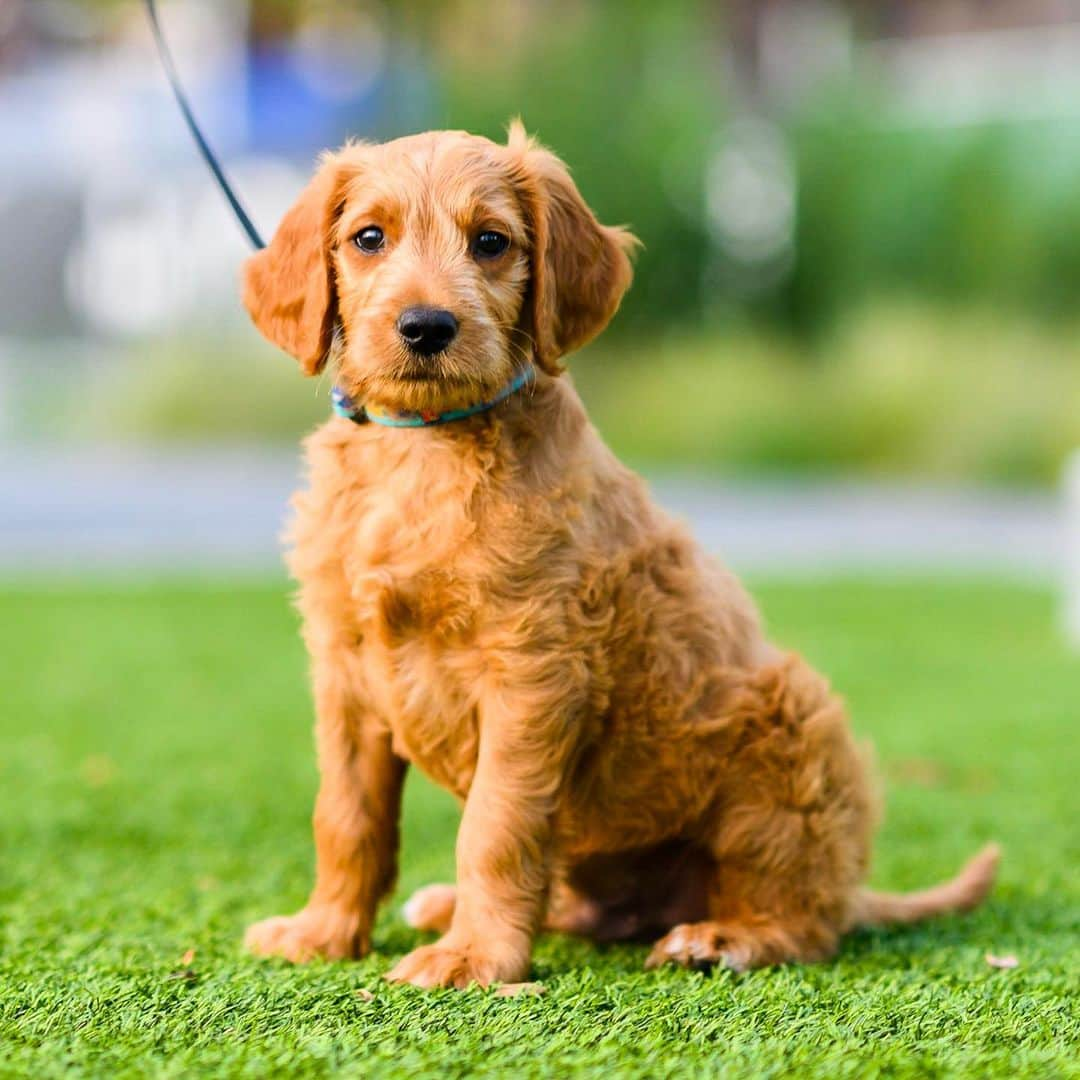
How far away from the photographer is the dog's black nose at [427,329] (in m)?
3.43

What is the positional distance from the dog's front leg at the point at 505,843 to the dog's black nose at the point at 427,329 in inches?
32.1

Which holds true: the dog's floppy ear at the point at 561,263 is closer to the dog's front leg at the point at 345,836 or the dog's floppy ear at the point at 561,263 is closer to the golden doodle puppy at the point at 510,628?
the golden doodle puppy at the point at 510,628

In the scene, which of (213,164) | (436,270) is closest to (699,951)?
(436,270)

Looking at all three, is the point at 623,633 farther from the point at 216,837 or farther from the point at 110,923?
the point at 216,837

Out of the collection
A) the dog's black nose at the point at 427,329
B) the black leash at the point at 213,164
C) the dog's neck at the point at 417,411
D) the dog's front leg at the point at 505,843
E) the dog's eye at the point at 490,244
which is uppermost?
the black leash at the point at 213,164

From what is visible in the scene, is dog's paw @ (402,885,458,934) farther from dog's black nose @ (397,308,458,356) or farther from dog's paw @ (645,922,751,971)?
dog's black nose @ (397,308,458,356)

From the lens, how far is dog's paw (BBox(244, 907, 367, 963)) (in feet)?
12.5

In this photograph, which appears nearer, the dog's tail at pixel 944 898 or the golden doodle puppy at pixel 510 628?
the golden doodle puppy at pixel 510 628

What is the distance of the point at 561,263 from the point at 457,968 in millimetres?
1634

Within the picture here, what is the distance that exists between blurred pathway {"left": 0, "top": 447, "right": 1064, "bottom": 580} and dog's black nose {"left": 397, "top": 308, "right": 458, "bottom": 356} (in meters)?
8.49

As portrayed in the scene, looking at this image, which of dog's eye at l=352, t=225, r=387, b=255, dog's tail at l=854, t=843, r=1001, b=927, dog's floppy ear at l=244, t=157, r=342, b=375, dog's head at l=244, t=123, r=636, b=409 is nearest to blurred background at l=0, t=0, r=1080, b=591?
dog's tail at l=854, t=843, r=1001, b=927

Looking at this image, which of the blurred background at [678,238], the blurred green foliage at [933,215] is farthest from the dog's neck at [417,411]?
the blurred green foliage at [933,215]

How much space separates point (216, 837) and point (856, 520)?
38.9ft

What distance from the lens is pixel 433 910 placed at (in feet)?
13.7
